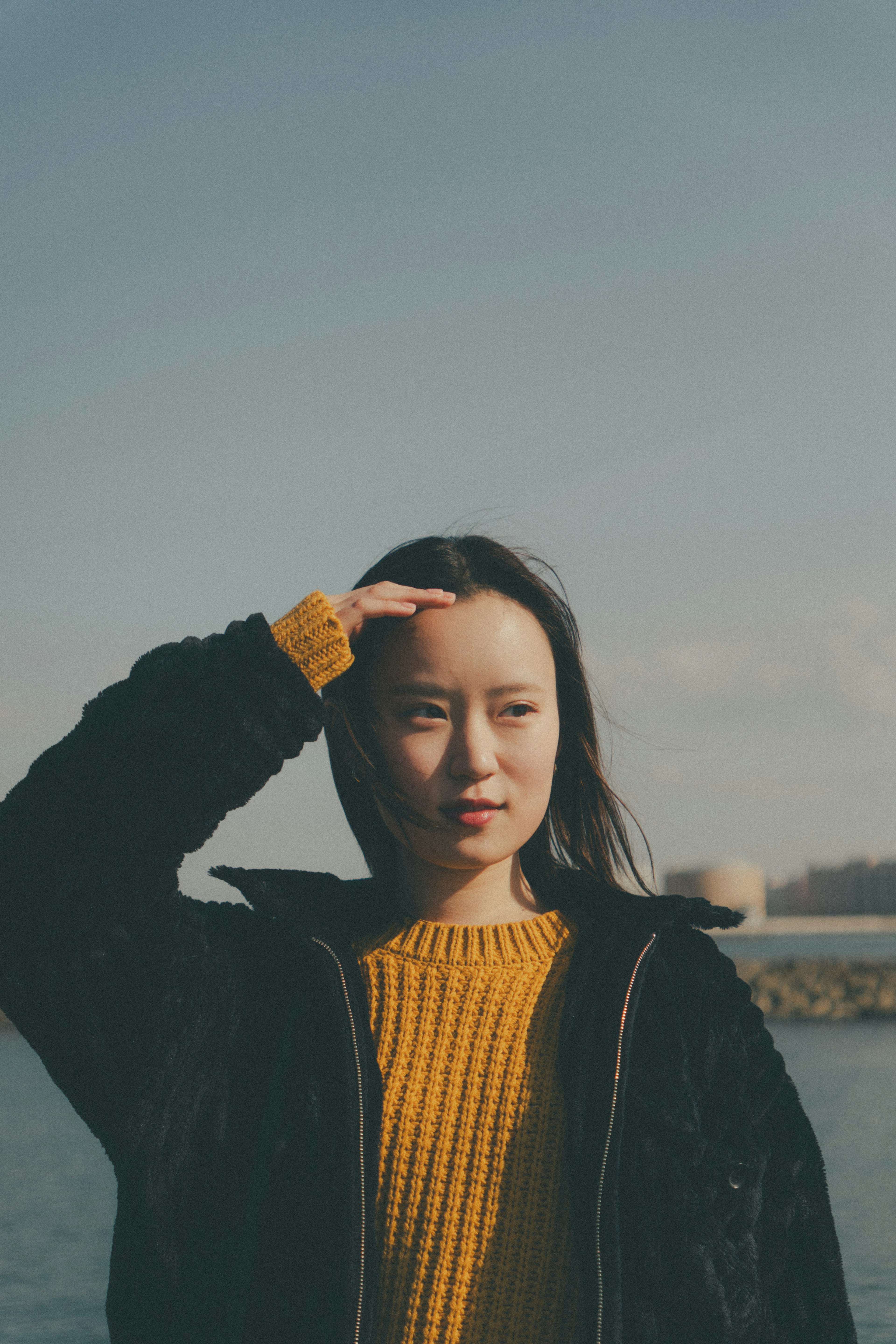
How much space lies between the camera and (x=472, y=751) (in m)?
1.94

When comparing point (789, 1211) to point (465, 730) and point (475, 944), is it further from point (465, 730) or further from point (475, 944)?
point (465, 730)

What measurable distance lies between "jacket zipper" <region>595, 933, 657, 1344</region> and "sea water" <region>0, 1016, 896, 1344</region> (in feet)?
15.8

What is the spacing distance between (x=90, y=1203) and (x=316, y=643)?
337 inches

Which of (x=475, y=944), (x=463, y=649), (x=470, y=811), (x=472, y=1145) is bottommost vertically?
(x=472, y=1145)

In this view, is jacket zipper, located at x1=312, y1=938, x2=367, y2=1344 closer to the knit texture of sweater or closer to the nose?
the knit texture of sweater

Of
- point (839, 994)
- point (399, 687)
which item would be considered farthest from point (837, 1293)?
point (839, 994)

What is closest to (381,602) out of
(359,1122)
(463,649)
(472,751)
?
(463,649)

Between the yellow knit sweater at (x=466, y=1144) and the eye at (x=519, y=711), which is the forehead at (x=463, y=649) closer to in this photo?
the eye at (x=519, y=711)

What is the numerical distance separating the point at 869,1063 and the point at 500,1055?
52.2 feet

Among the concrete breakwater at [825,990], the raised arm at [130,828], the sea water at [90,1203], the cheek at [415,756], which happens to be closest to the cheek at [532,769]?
the cheek at [415,756]

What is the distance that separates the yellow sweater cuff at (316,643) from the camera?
183cm

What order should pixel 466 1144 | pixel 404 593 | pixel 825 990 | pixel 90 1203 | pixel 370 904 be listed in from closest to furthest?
1. pixel 466 1144
2. pixel 404 593
3. pixel 370 904
4. pixel 90 1203
5. pixel 825 990

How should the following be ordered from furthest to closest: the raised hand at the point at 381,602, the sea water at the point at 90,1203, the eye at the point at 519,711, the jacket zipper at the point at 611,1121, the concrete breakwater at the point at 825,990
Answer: the concrete breakwater at the point at 825,990, the sea water at the point at 90,1203, the eye at the point at 519,711, the raised hand at the point at 381,602, the jacket zipper at the point at 611,1121

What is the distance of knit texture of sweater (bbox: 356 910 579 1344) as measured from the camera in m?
1.80
